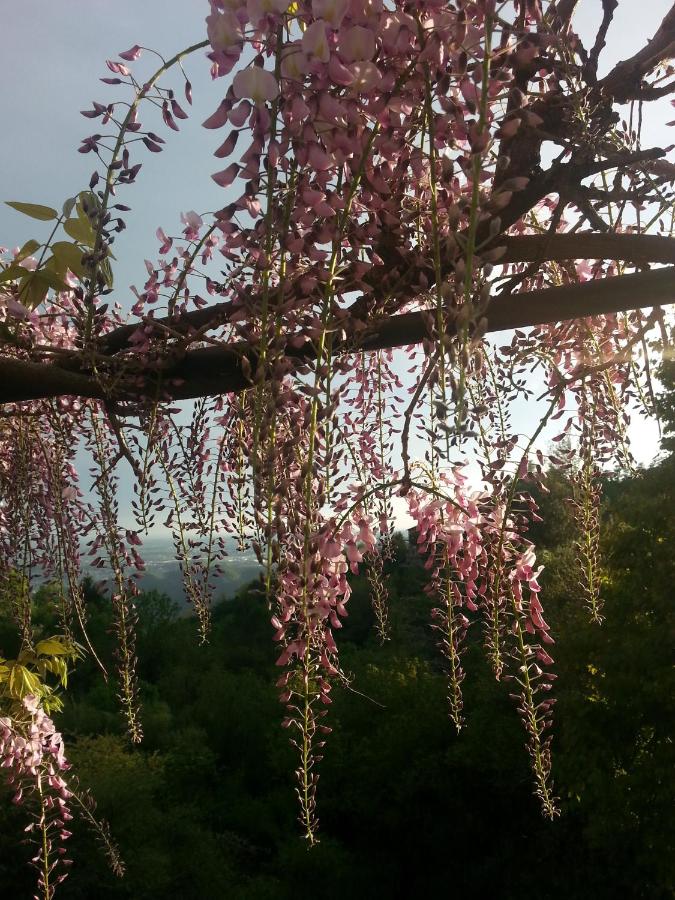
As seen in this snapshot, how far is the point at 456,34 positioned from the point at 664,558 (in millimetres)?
11440

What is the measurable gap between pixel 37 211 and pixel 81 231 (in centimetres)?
11

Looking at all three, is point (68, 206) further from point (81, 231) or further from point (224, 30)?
point (224, 30)

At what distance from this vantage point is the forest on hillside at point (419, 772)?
39.2 feet

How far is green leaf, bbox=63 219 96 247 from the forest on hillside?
24.3 ft

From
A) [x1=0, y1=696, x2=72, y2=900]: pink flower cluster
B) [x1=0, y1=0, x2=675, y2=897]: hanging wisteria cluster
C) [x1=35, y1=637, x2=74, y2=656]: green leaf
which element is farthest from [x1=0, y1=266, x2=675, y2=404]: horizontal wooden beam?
[x1=0, y1=696, x2=72, y2=900]: pink flower cluster

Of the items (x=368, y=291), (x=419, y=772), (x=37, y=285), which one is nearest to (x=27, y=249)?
(x=37, y=285)

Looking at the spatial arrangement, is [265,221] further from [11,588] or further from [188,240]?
[11,588]

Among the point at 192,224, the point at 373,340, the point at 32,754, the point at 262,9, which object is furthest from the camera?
the point at 32,754

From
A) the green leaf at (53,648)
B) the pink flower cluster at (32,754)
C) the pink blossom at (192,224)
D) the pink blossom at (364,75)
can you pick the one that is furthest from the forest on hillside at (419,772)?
the pink blossom at (364,75)

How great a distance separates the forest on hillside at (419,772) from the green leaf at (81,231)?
7.42 metres

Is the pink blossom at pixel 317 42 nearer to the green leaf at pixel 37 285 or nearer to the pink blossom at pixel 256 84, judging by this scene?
the pink blossom at pixel 256 84

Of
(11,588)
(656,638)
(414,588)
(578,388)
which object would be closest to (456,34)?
(578,388)

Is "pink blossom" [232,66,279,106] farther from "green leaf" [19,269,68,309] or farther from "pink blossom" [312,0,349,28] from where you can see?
"green leaf" [19,269,68,309]

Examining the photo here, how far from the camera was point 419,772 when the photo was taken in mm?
17438
